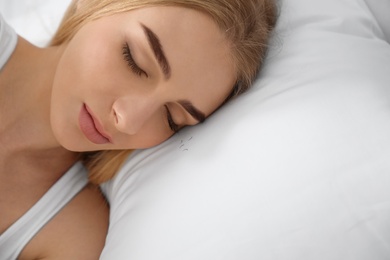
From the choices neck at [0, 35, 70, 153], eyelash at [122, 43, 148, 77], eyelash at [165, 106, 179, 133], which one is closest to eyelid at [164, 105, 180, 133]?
eyelash at [165, 106, 179, 133]

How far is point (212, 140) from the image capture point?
33.0 inches

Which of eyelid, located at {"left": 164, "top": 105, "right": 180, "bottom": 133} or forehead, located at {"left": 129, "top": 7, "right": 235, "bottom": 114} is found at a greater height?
forehead, located at {"left": 129, "top": 7, "right": 235, "bottom": 114}

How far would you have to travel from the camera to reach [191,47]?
82 cm

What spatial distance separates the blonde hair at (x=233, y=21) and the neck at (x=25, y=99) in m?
0.07

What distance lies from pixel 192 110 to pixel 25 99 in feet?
1.31

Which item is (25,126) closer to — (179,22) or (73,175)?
(73,175)

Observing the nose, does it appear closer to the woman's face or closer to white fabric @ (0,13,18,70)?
the woman's face

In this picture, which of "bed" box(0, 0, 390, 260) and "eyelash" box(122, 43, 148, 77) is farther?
"eyelash" box(122, 43, 148, 77)

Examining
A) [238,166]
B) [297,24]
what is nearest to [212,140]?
[238,166]

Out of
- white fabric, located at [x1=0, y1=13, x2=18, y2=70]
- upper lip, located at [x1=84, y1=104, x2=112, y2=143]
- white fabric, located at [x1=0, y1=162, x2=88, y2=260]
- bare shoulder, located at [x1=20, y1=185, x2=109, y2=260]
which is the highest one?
white fabric, located at [x1=0, y1=13, x2=18, y2=70]

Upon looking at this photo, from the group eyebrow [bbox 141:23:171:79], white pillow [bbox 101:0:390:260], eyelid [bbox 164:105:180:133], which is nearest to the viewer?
white pillow [bbox 101:0:390:260]

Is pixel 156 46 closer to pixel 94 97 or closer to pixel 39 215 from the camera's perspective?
pixel 94 97

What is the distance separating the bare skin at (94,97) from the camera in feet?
2.69

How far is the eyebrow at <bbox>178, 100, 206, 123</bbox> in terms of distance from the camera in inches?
34.1
